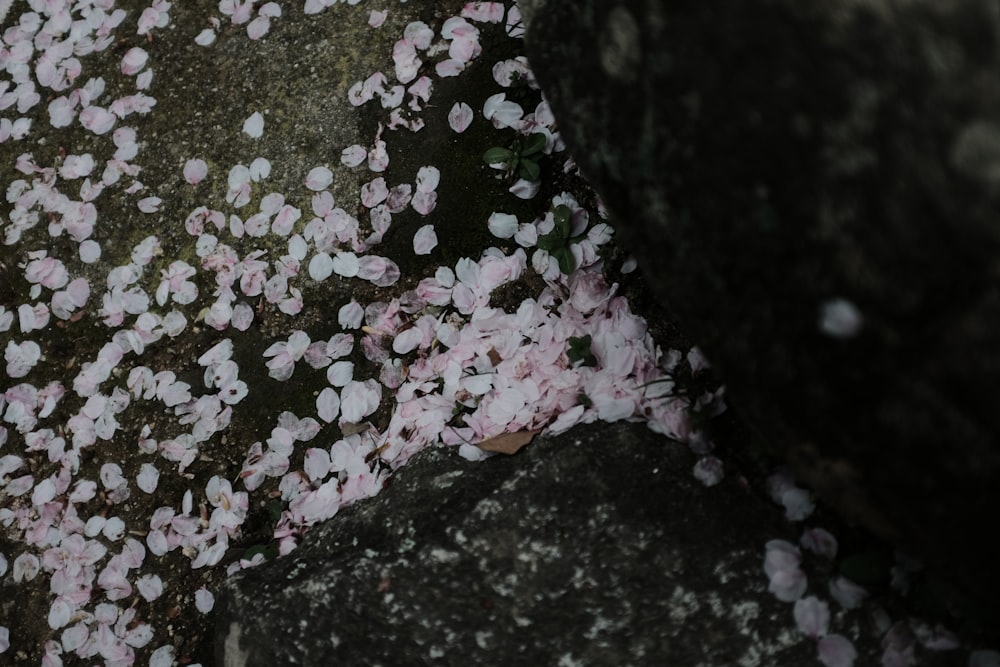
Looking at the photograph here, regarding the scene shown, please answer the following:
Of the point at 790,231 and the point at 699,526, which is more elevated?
the point at 790,231

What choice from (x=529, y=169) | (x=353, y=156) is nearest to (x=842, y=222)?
(x=529, y=169)

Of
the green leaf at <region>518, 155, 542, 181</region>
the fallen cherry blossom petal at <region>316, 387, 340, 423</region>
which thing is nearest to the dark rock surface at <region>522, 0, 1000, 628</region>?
the green leaf at <region>518, 155, 542, 181</region>

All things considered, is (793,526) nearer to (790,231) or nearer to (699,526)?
(699,526)

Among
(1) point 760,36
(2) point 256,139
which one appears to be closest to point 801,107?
(1) point 760,36

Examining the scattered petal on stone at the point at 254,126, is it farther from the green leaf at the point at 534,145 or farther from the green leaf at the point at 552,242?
the green leaf at the point at 552,242

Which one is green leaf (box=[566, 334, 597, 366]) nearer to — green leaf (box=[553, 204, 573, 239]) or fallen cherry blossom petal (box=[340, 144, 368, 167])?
green leaf (box=[553, 204, 573, 239])

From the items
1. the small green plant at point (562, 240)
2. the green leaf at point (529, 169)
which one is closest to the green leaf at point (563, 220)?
the small green plant at point (562, 240)
